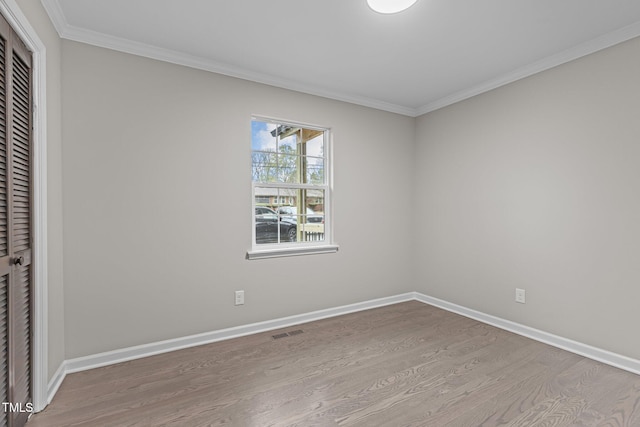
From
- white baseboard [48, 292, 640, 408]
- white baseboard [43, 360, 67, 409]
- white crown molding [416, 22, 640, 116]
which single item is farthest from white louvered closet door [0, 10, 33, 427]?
white crown molding [416, 22, 640, 116]

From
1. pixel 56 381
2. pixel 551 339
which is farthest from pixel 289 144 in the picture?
pixel 551 339

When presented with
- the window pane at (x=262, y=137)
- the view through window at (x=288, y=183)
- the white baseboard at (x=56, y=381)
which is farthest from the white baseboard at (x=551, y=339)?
the white baseboard at (x=56, y=381)

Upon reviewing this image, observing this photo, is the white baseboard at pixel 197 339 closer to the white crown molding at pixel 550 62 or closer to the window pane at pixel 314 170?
the window pane at pixel 314 170

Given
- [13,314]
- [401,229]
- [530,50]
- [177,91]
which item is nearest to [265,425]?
[13,314]

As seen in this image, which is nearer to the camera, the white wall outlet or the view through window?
the white wall outlet

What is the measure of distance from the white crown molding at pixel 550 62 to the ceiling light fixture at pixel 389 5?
156 cm

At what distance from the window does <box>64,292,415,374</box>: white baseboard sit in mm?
675

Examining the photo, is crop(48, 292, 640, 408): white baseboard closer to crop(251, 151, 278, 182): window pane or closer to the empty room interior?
the empty room interior

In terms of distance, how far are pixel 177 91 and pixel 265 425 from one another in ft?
8.31

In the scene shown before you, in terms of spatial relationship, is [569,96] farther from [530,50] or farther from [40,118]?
[40,118]

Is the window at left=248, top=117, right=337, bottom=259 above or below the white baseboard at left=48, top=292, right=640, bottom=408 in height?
above

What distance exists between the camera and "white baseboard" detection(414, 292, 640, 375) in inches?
92.4

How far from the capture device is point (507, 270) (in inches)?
123

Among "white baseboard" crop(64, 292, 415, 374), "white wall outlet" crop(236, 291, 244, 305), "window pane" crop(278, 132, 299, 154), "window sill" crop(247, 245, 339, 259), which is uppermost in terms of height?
"window pane" crop(278, 132, 299, 154)
